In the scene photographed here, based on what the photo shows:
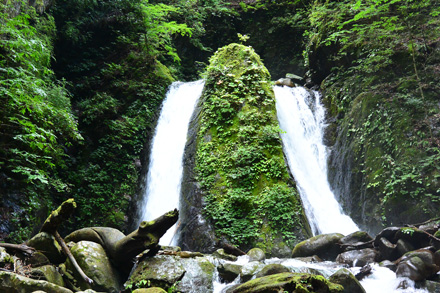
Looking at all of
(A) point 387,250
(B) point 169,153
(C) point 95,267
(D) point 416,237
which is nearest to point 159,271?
(C) point 95,267

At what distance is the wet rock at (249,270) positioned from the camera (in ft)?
16.5

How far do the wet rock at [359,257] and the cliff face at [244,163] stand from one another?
1516 millimetres

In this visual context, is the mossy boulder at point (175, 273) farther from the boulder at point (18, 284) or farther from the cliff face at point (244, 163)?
the cliff face at point (244, 163)

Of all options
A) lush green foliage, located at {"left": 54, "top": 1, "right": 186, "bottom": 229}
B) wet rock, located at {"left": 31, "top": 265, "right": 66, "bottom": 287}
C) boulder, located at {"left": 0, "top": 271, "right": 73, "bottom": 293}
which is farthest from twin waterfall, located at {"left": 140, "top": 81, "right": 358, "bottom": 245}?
boulder, located at {"left": 0, "top": 271, "right": 73, "bottom": 293}

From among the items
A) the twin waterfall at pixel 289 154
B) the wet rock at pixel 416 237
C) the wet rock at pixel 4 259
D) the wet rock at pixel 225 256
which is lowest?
the wet rock at pixel 416 237

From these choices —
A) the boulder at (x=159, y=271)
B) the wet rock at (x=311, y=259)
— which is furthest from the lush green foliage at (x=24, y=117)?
the wet rock at (x=311, y=259)

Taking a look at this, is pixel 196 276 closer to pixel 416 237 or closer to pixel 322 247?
pixel 322 247

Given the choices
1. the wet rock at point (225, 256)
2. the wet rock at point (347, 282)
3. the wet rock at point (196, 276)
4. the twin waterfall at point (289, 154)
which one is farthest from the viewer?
the twin waterfall at point (289, 154)

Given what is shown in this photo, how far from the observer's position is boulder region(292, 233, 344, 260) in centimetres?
681

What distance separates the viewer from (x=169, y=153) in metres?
11.2

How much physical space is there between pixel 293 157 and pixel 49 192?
295 inches

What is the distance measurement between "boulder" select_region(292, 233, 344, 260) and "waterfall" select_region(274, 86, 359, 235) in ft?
5.24

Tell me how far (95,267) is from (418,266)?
16.3ft

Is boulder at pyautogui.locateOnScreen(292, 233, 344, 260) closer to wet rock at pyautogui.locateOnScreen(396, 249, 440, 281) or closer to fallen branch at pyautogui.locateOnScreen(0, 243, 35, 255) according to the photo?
wet rock at pyautogui.locateOnScreen(396, 249, 440, 281)
